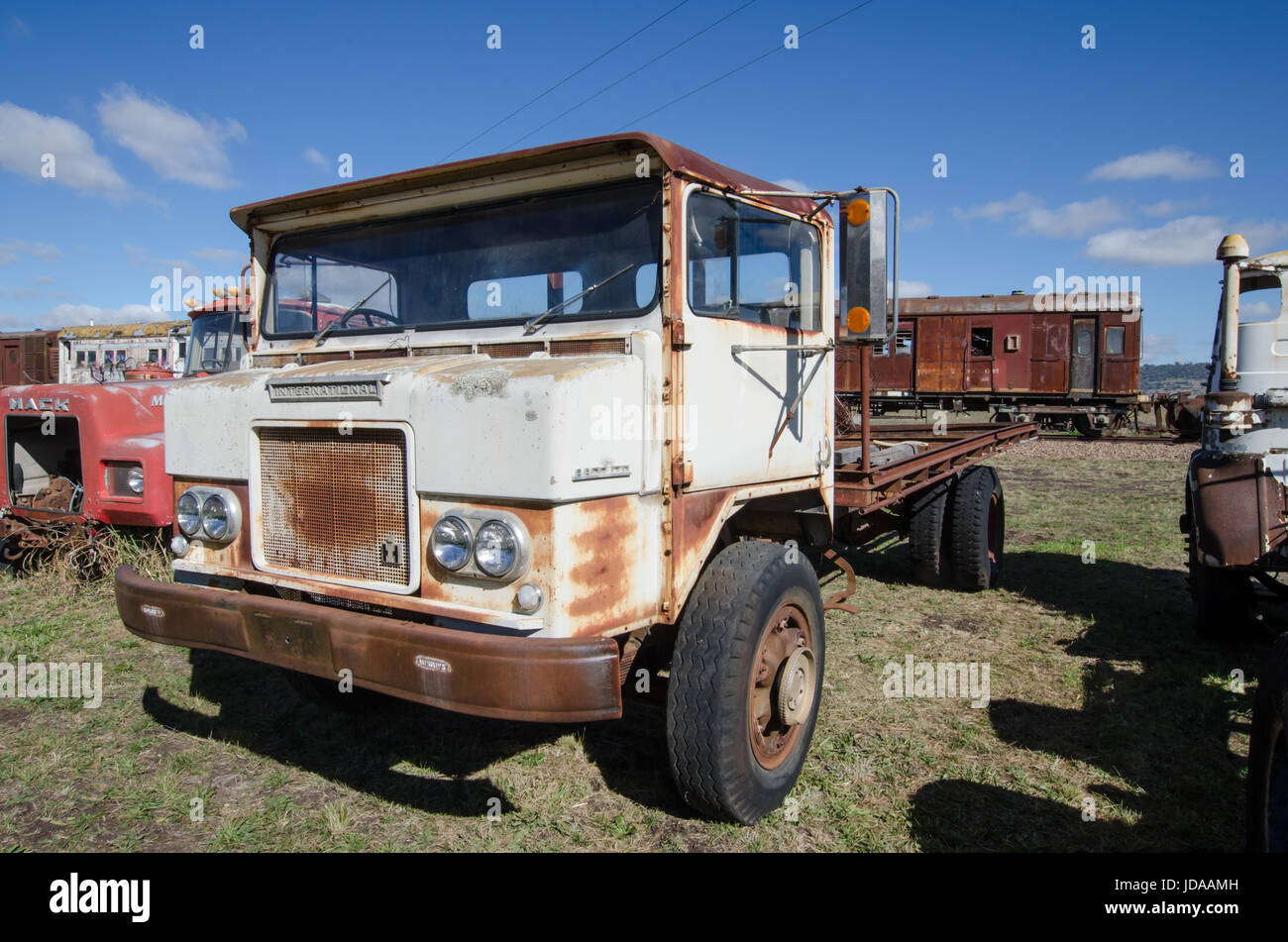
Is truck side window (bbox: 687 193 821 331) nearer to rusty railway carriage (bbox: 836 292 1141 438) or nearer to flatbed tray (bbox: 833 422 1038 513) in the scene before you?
flatbed tray (bbox: 833 422 1038 513)

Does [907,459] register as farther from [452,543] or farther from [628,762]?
[452,543]

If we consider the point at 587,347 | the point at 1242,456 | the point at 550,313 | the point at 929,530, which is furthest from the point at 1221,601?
the point at 550,313

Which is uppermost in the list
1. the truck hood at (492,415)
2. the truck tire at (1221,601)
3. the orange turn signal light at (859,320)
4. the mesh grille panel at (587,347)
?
the orange turn signal light at (859,320)

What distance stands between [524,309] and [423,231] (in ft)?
2.10

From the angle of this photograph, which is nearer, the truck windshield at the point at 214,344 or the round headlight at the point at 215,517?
the round headlight at the point at 215,517

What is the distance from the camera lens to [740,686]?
2994 mm

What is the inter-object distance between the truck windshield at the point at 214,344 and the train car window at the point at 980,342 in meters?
19.5

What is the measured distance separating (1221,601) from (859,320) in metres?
3.49

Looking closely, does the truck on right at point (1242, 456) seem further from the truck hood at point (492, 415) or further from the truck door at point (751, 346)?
the truck hood at point (492, 415)

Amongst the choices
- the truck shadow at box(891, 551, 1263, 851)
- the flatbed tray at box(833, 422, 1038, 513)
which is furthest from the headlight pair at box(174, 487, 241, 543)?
the flatbed tray at box(833, 422, 1038, 513)

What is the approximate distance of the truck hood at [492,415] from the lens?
2498 millimetres

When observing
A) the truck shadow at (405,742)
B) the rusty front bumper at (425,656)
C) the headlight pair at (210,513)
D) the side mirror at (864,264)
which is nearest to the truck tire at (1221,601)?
the side mirror at (864,264)

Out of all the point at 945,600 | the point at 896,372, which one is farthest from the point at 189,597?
the point at 896,372
